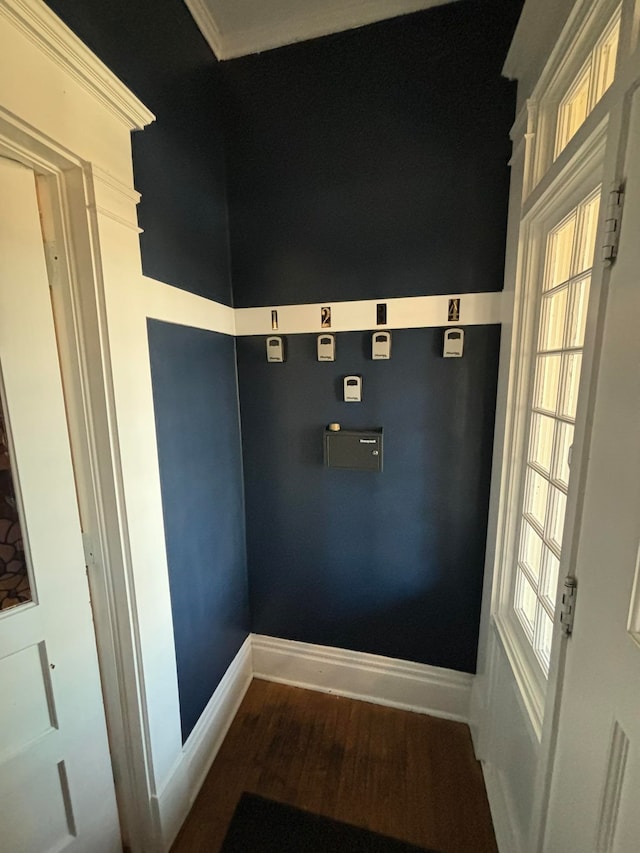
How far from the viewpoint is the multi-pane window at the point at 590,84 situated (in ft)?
2.63

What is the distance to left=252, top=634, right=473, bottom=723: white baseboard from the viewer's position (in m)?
1.72

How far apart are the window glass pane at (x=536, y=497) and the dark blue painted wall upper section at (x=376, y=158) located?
0.78 metres

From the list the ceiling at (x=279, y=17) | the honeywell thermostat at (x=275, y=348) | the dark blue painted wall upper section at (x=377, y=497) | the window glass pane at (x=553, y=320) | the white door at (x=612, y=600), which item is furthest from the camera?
the honeywell thermostat at (x=275, y=348)

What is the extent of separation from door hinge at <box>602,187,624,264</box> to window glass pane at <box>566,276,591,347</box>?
1.04 feet

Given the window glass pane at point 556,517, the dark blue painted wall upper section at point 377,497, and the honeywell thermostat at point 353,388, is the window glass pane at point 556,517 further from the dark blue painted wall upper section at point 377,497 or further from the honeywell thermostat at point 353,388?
the honeywell thermostat at point 353,388

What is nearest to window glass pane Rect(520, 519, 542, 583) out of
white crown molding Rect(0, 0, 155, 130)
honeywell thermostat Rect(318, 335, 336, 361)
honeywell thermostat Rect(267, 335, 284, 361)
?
honeywell thermostat Rect(318, 335, 336, 361)

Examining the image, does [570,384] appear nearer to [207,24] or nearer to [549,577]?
[549,577]

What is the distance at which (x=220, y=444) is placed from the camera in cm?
163

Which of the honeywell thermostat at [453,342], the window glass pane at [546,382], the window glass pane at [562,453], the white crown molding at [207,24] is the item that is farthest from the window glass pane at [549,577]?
the white crown molding at [207,24]

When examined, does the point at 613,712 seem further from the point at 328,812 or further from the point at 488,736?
the point at 328,812

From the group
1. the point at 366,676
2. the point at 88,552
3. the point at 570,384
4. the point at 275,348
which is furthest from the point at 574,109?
the point at 366,676

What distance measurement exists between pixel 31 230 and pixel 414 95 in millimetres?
1456

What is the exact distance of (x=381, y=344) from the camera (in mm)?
1538

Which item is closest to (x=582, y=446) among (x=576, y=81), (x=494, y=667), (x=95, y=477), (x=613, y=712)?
(x=613, y=712)
